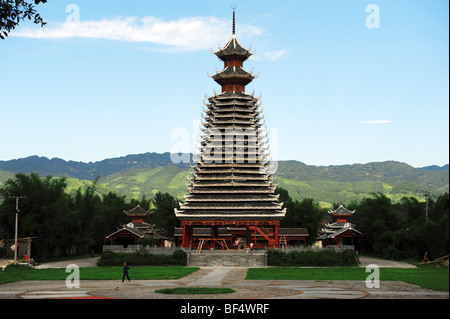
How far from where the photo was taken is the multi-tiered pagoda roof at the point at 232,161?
216ft

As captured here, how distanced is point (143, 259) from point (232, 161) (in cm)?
2033

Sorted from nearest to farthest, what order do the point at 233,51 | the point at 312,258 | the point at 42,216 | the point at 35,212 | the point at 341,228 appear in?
the point at 312,258, the point at 35,212, the point at 42,216, the point at 233,51, the point at 341,228

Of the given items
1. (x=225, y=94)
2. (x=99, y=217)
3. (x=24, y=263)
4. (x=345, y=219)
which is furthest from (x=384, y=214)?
(x=24, y=263)

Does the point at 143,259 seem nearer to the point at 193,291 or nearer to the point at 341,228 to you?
the point at 193,291

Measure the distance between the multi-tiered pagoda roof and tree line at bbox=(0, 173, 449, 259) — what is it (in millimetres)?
15011

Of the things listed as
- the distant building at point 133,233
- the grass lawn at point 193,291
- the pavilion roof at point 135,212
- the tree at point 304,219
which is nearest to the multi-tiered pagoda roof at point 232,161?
the distant building at point 133,233

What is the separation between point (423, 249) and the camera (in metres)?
59.4

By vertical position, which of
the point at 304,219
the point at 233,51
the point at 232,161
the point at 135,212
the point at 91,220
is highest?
the point at 233,51

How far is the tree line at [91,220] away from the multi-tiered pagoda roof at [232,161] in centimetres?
1501

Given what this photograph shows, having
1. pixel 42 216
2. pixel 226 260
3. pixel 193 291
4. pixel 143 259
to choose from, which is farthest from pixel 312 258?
pixel 42 216

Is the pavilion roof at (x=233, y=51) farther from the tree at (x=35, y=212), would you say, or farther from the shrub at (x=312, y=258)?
the shrub at (x=312, y=258)

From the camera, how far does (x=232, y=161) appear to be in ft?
232
